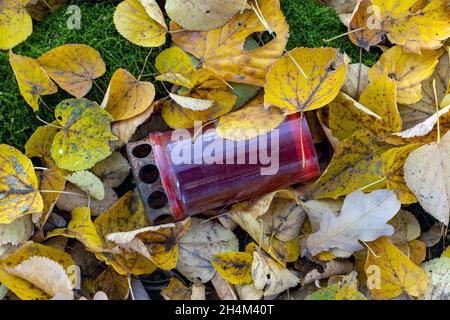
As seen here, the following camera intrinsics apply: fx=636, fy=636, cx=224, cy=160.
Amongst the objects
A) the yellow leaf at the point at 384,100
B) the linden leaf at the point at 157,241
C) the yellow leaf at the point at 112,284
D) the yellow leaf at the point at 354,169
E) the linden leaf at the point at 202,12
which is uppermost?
the linden leaf at the point at 202,12

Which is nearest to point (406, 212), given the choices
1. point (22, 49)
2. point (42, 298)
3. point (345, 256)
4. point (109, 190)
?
point (345, 256)

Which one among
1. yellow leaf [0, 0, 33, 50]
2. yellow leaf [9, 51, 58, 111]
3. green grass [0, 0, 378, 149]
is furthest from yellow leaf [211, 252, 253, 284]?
yellow leaf [0, 0, 33, 50]

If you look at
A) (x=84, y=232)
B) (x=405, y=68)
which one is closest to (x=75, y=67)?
(x=84, y=232)

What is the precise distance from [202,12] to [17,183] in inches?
23.7

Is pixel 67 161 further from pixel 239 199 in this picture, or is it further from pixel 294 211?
pixel 294 211

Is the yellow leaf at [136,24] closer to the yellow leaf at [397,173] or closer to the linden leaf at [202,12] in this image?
the linden leaf at [202,12]

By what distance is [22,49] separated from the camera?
1.62m

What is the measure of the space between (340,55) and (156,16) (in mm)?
463

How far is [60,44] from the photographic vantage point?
160 cm

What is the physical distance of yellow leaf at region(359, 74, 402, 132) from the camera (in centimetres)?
152

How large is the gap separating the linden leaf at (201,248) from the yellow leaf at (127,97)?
32 cm

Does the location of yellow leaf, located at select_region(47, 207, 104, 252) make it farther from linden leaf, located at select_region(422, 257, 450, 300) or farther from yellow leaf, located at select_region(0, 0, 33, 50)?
linden leaf, located at select_region(422, 257, 450, 300)

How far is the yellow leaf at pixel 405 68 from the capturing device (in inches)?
62.2

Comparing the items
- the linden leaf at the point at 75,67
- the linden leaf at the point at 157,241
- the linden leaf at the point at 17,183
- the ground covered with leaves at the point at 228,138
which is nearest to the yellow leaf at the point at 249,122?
the ground covered with leaves at the point at 228,138
